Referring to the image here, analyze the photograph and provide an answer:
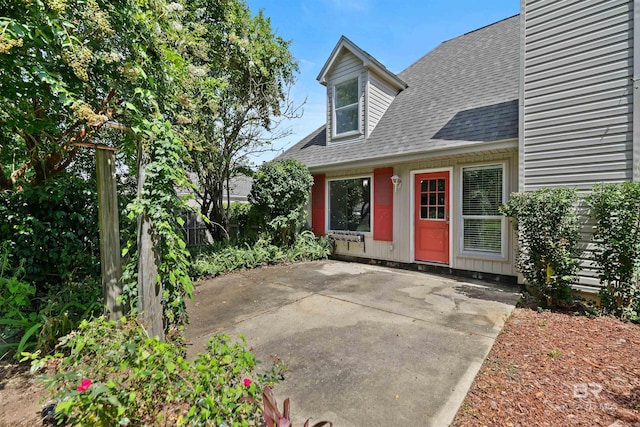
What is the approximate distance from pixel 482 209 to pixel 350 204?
10.5 ft

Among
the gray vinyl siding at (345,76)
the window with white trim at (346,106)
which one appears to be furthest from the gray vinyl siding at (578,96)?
the window with white trim at (346,106)

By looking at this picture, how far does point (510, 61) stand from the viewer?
6762mm

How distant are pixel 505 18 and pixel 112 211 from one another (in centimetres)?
1076

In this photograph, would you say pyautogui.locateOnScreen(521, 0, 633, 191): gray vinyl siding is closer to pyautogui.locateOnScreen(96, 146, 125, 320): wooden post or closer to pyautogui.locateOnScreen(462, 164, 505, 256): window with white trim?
pyautogui.locateOnScreen(462, 164, 505, 256): window with white trim

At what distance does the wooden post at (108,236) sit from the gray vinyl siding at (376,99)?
6191 millimetres

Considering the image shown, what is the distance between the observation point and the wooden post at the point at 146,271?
2537 millimetres

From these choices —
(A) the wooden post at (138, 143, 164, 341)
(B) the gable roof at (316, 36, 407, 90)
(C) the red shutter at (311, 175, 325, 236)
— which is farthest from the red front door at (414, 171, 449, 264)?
(A) the wooden post at (138, 143, 164, 341)

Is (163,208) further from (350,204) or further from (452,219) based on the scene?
(350,204)

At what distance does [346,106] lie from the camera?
8102 millimetres

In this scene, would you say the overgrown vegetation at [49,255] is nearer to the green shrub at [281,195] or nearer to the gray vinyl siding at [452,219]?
the green shrub at [281,195]

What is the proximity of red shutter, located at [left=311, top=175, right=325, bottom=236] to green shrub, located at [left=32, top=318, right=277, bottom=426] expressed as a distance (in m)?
6.46

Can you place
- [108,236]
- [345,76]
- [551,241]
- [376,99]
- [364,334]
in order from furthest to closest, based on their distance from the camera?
[345,76] < [376,99] < [551,241] < [364,334] < [108,236]

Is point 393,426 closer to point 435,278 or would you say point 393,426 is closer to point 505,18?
point 435,278

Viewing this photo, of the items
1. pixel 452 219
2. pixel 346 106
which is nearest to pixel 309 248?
pixel 452 219
